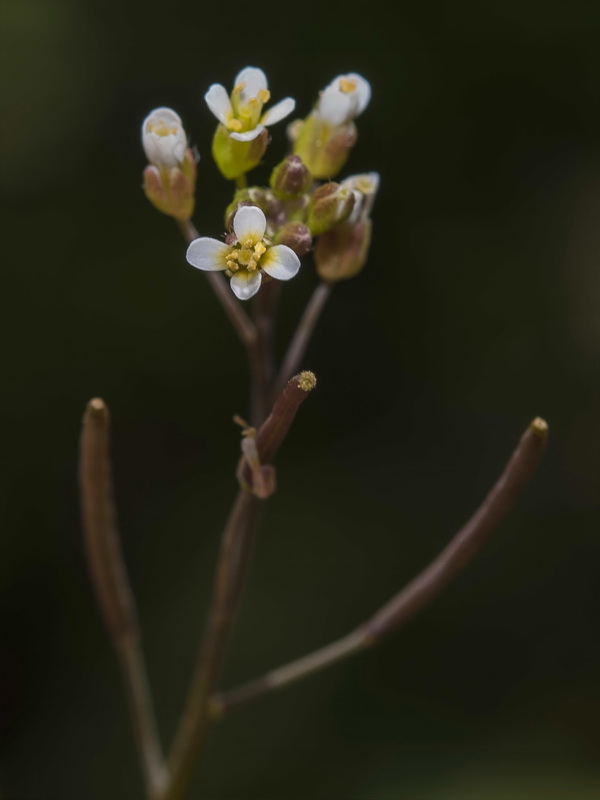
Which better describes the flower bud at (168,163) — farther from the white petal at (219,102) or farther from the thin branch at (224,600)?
the thin branch at (224,600)

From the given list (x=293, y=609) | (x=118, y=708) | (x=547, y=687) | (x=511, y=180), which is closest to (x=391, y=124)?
(x=511, y=180)

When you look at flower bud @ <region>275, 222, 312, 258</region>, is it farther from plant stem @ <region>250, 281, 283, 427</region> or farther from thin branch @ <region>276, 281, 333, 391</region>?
thin branch @ <region>276, 281, 333, 391</region>

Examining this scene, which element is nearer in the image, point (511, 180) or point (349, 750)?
point (349, 750)

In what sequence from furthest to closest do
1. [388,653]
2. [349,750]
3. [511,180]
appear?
1. [511,180]
2. [388,653]
3. [349,750]

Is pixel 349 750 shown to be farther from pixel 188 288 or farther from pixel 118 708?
pixel 188 288

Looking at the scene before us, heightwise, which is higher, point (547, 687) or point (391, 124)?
point (391, 124)

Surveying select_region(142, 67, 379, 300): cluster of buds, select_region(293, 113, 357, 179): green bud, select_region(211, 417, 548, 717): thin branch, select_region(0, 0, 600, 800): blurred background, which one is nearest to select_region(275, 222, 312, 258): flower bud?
select_region(142, 67, 379, 300): cluster of buds
